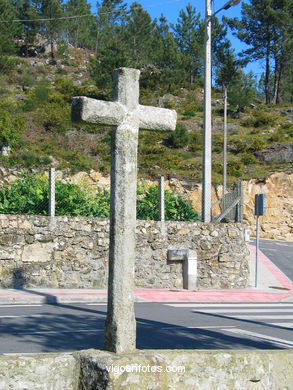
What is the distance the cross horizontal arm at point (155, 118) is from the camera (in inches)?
184

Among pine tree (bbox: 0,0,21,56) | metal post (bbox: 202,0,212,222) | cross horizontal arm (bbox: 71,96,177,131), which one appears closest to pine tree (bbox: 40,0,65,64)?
pine tree (bbox: 0,0,21,56)

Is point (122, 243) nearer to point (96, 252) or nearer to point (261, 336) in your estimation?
point (261, 336)

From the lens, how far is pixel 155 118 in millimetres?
4801

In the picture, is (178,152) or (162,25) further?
(162,25)

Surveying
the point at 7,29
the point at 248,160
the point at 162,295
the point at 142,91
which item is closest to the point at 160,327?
the point at 162,295

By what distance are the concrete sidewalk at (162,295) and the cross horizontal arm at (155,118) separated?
799cm

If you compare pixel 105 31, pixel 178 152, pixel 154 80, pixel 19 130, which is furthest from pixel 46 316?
pixel 105 31

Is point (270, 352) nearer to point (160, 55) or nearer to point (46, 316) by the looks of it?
point (46, 316)

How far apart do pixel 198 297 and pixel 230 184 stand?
20.4 metres

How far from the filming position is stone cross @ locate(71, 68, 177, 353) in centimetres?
427

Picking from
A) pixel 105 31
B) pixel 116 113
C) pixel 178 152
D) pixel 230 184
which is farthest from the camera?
pixel 105 31

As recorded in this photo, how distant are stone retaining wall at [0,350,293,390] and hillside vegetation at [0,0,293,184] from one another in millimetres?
23762

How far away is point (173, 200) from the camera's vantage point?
53.5 ft

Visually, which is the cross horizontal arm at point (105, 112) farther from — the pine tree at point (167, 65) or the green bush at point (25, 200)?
the pine tree at point (167, 65)
